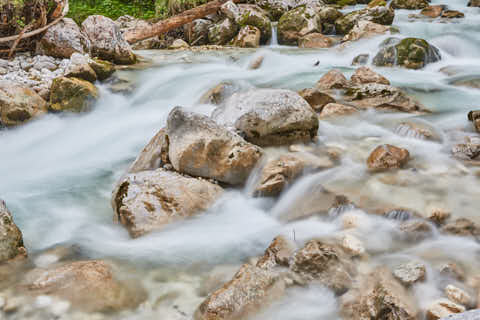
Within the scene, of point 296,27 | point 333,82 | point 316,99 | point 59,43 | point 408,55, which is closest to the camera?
point 316,99

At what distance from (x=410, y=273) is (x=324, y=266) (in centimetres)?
58

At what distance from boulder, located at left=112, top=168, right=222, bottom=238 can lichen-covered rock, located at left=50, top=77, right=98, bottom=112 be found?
11.8ft

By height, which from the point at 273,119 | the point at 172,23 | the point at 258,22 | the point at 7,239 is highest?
the point at 172,23

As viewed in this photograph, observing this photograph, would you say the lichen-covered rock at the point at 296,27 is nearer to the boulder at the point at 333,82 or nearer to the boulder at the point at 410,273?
the boulder at the point at 333,82

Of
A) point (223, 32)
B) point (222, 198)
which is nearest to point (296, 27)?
point (223, 32)

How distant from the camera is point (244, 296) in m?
2.72

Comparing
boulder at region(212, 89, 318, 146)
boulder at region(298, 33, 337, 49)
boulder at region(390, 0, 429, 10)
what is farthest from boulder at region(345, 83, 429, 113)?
boulder at region(390, 0, 429, 10)

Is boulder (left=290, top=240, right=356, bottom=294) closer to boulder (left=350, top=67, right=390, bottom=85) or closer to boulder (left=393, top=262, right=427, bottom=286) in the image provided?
boulder (left=393, top=262, right=427, bottom=286)

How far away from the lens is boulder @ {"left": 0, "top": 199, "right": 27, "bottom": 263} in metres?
3.26

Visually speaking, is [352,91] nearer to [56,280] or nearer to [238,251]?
[238,251]

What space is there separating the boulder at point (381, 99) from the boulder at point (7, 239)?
488 cm

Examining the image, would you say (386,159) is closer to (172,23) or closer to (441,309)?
(441,309)

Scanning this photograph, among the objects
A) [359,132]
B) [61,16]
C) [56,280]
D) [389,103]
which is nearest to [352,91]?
[389,103]

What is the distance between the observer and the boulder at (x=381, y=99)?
6.19 m
